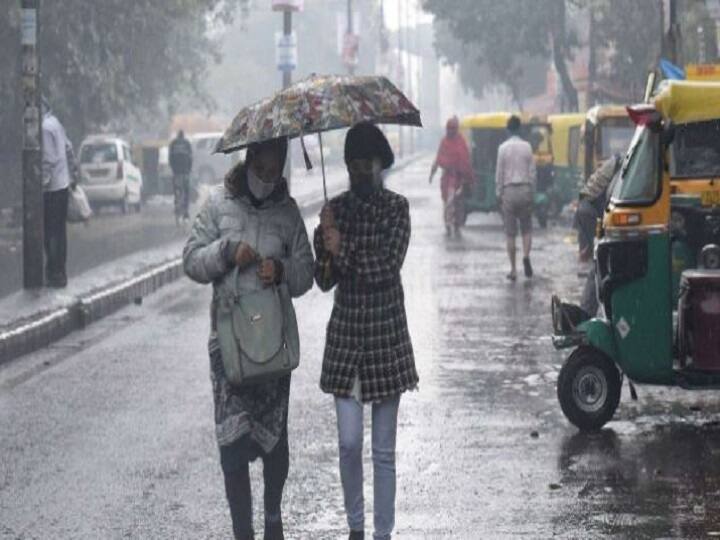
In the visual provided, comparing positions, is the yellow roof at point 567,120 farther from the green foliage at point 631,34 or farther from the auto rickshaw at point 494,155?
the green foliage at point 631,34

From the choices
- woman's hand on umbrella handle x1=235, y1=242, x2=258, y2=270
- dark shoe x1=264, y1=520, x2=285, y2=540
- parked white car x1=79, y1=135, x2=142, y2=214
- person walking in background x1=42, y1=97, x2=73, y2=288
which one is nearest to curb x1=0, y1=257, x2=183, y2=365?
person walking in background x1=42, y1=97, x2=73, y2=288

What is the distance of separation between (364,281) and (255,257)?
0.44 metres

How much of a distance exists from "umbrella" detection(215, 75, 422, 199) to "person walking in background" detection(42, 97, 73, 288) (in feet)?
39.5

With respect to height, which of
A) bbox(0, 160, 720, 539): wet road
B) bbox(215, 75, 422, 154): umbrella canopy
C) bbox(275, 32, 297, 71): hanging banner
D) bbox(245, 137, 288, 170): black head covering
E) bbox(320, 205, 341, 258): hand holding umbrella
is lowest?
bbox(0, 160, 720, 539): wet road

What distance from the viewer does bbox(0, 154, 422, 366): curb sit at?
50.4ft

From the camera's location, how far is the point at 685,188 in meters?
12.5

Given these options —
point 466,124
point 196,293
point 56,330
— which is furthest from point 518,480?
point 466,124

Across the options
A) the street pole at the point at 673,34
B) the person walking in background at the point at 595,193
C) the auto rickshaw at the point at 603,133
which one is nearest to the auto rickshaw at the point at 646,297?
the person walking in background at the point at 595,193

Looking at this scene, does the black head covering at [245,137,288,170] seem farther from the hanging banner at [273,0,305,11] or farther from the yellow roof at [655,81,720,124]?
the hanging banner at [273,0,305,11]

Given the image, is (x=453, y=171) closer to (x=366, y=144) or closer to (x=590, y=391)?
(x=590, y=391)

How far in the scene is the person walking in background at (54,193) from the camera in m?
19.3

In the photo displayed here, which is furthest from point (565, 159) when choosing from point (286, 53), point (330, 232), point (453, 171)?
point (330, 232)

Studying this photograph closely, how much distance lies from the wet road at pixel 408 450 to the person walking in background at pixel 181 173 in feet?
63.9

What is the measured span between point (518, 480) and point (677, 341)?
6.27 feet
